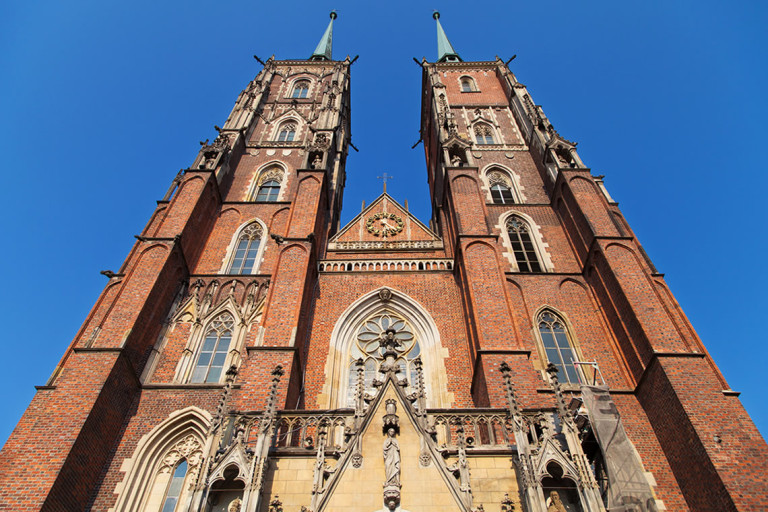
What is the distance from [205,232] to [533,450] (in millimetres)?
13252

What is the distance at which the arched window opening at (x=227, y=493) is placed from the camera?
9039mm

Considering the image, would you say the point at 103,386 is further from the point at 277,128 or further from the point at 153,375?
the point at 277,128

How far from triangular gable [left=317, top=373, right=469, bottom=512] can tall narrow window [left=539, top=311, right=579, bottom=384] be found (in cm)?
573

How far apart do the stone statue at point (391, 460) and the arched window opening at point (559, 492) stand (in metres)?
2.48

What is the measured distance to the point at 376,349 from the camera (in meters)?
15.3

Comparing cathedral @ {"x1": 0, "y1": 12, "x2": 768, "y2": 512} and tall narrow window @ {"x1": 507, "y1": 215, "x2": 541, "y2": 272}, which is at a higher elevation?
tall narrow window @ {"x1": 507, "y1": 215, "x2": 541, "y2": 272}

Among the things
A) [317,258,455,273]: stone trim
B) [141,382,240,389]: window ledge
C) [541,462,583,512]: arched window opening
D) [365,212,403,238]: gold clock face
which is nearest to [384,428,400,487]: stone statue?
[541,462,583,512]: arched window opening

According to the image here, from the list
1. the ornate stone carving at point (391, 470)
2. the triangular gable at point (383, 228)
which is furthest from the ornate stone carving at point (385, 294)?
the ornate stone carving at point (391, 470)

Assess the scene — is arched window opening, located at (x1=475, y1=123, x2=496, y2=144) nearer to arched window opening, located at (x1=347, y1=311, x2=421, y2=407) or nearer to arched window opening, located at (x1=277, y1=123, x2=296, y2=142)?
arched window opening, located at (x1=277, y1=123, x2=296, y2=142)

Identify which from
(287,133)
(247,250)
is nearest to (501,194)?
(247,250)

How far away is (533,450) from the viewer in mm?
9062

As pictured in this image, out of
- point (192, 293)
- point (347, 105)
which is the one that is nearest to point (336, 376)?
point (192, 293)

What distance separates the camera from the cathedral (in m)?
9.26

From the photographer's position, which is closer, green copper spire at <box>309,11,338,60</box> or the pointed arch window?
the pointed arch window
